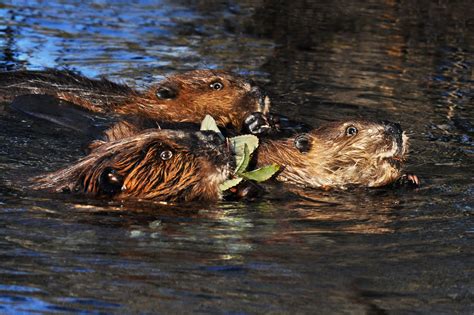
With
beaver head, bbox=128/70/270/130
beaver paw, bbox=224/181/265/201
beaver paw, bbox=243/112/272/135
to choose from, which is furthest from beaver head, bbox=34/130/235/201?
beaver head, bbox=128/70/270/130

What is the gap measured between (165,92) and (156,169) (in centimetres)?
237

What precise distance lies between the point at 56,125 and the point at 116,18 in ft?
15.4

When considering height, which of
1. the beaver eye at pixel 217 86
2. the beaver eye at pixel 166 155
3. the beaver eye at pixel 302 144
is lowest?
the beaver eye at pixel 217 86

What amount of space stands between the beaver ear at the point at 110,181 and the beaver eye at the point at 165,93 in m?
2.43

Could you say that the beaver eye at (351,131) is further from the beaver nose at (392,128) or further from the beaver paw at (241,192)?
the beaver paw at (241,192)

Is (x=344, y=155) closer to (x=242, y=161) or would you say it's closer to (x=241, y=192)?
(x=242, y=161)

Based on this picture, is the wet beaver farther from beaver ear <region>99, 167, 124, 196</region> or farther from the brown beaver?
beaver ear <region>99, 167, 124, 196</region>

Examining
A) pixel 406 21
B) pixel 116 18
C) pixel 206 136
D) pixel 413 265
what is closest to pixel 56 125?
pixel 206 136

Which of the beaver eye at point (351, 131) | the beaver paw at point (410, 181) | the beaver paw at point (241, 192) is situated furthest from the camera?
the beaver eye at point (351, 131)

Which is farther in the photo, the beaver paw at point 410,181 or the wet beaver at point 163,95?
the wet beaver at point 163,95

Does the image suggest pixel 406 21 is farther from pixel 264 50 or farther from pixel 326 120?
pixel 326 120

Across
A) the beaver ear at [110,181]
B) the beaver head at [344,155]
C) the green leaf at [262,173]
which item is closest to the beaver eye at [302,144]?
the beaver head at [344,155]

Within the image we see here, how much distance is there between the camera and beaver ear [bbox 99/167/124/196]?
586cm

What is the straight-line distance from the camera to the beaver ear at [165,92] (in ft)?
27.2
